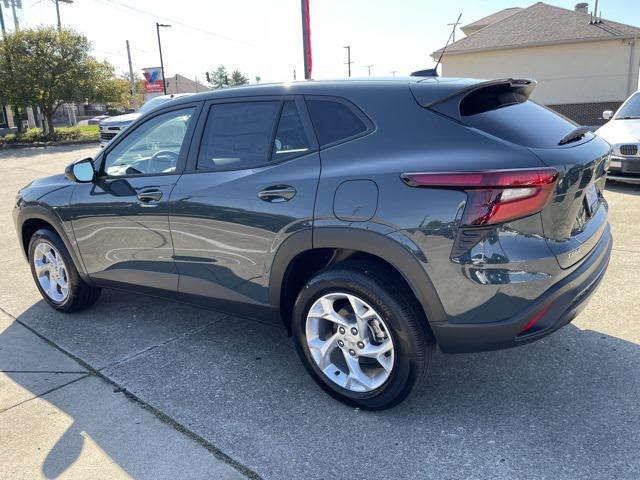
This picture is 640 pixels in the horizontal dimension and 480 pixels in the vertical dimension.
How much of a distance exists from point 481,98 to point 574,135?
558 millimetres

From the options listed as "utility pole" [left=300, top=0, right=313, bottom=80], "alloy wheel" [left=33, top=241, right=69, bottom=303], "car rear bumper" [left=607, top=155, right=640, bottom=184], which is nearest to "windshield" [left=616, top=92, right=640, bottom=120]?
"car rear bumper" [left=607, top=155, right=640, bottom=184]

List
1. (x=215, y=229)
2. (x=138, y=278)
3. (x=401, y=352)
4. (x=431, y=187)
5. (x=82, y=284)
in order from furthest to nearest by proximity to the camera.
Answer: (x=82, y=284)
(x=138, y=278)
(x=215, y=229)
(x=401, y=352)
(x=431, y=187)

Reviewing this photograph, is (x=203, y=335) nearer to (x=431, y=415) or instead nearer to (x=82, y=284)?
(x=82, y=284)

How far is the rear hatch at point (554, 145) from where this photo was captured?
2.46 m

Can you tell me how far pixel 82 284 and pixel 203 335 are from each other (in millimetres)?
1193

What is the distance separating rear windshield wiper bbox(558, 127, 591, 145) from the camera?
2.70 m

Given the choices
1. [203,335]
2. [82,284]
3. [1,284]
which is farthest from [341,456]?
[1,284]

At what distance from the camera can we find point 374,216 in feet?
8.44

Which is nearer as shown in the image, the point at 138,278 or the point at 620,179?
the point at 138,278

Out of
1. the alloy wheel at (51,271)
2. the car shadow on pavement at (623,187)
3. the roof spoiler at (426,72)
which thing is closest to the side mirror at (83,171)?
the alloy wheel at (51,271)

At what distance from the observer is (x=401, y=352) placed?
2.67 metres

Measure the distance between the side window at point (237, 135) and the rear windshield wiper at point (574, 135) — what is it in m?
1.57

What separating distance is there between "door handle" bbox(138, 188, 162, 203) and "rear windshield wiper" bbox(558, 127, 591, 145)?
242 centimetres

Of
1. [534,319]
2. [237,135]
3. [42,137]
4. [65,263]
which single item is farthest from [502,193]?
[42,137]
